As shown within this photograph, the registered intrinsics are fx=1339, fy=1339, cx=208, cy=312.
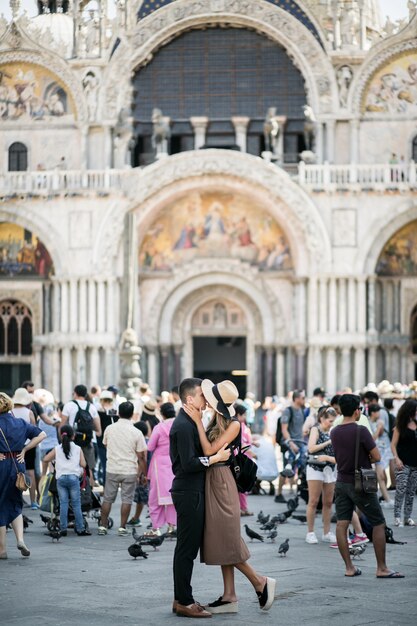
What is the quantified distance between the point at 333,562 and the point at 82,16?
99.5 feet

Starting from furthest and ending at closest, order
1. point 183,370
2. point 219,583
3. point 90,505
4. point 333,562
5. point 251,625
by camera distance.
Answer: point 183,370
point 90,505
point 333,562
point 219,583
point 251,625

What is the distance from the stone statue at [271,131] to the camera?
4097 cm

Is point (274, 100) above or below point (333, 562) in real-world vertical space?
above

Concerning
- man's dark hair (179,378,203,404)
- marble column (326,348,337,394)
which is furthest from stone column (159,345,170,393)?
man's dark hair (179,378,203,404)

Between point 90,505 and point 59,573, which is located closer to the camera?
point 59,573

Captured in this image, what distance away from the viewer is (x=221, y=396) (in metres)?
12.1

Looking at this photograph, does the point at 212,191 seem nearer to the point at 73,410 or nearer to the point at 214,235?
the point at 214,235

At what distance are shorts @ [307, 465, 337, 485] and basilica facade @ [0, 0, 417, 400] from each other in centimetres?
2229

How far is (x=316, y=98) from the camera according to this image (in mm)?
41750

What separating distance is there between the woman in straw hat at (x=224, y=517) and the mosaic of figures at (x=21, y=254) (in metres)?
29.7

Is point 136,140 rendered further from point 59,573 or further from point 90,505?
point 59,573

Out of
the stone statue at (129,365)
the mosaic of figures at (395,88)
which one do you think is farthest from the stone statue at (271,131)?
the stone statue at (129,365)

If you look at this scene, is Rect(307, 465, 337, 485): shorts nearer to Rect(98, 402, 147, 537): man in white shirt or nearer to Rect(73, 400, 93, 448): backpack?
Rect(98, 402, 147, 537): man in white shirt

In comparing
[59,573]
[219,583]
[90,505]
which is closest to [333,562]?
[219,583]
